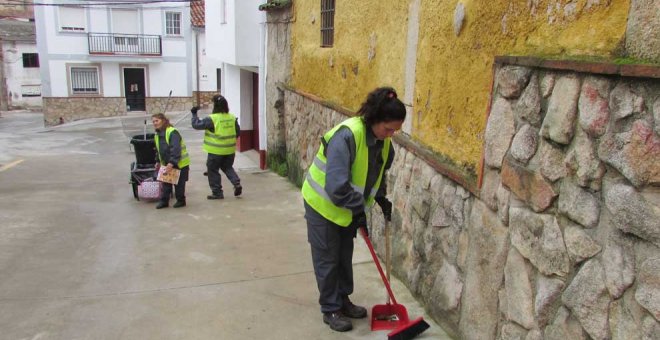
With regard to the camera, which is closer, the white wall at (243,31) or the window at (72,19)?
the white wall at (243,31)

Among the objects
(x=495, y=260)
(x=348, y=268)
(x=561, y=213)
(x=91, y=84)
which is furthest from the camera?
(x=91, y=84)

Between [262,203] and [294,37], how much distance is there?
2979mm

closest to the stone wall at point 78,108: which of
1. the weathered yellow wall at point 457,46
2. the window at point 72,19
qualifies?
the window at point 72,19

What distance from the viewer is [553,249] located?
99.2 inches

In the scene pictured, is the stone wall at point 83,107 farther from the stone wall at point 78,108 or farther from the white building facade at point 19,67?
the white building facade at point 19,67

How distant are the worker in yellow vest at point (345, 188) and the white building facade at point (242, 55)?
6958 millimetres

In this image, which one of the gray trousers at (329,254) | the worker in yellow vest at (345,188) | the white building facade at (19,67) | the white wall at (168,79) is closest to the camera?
the worker in yellow vest at (345,188)

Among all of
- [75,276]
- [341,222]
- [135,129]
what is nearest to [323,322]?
[341,222]

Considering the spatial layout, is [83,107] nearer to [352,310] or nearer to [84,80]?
[84,80]

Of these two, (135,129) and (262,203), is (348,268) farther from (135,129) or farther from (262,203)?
(135,129)

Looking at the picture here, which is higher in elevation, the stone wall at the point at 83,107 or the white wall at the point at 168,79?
the white wall at the point at 168,79

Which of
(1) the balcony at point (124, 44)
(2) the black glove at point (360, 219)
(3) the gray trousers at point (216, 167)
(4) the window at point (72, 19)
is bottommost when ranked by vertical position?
(3) the gray trousers at point (216, 167)

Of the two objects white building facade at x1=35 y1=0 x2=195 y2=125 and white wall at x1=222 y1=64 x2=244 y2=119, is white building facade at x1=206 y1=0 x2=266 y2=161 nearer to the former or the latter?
white wall at x1=222 y1=64 x2=244 y2=119

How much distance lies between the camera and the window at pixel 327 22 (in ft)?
24.0
